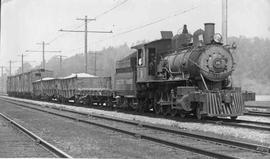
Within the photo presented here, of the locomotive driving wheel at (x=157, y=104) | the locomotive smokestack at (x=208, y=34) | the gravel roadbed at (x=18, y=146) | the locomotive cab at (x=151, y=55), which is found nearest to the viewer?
the gravel roadbed at (x=18, y=146)

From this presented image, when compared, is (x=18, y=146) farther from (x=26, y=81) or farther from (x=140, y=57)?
(x=26, y=81)

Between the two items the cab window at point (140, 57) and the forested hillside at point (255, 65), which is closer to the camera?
the cab window at point (140, 57)

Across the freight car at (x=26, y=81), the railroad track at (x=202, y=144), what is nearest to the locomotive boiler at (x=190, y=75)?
the railroad track at (x=202, y=144)

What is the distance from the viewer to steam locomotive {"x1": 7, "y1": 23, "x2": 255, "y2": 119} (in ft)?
56.9

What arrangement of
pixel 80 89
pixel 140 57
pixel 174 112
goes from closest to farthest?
pixel 174 112
pixel 140 57
pixel 80 89

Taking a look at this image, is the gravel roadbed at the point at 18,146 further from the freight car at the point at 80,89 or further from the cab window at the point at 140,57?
the freight car at the point at 80,89

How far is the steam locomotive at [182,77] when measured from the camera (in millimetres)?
17344

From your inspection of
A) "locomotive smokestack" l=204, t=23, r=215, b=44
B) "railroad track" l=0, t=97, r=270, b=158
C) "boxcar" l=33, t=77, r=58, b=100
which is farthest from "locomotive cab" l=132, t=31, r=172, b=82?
"boxcar" l=33, t=77, r=58, b=100

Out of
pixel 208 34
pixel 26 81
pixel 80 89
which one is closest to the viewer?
pixel 208 34

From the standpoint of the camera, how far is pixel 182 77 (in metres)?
18.5

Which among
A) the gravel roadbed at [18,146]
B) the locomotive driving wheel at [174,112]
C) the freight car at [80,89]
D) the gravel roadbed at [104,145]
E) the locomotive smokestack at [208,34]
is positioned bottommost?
the gravel roadbed at [18,146]

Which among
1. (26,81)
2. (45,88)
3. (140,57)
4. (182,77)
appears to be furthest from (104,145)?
(26,81)

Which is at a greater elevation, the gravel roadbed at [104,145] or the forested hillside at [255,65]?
the forested hillside at [255,65]

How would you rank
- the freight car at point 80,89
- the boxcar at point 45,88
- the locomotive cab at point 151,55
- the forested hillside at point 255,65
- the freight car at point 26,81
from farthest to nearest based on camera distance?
the forested hillside at point 255,65 → the freight car at point 26,81 → the boxcar at point 45,88 → the freight car at point 80,89 → the locomotive cab at point 151,55
